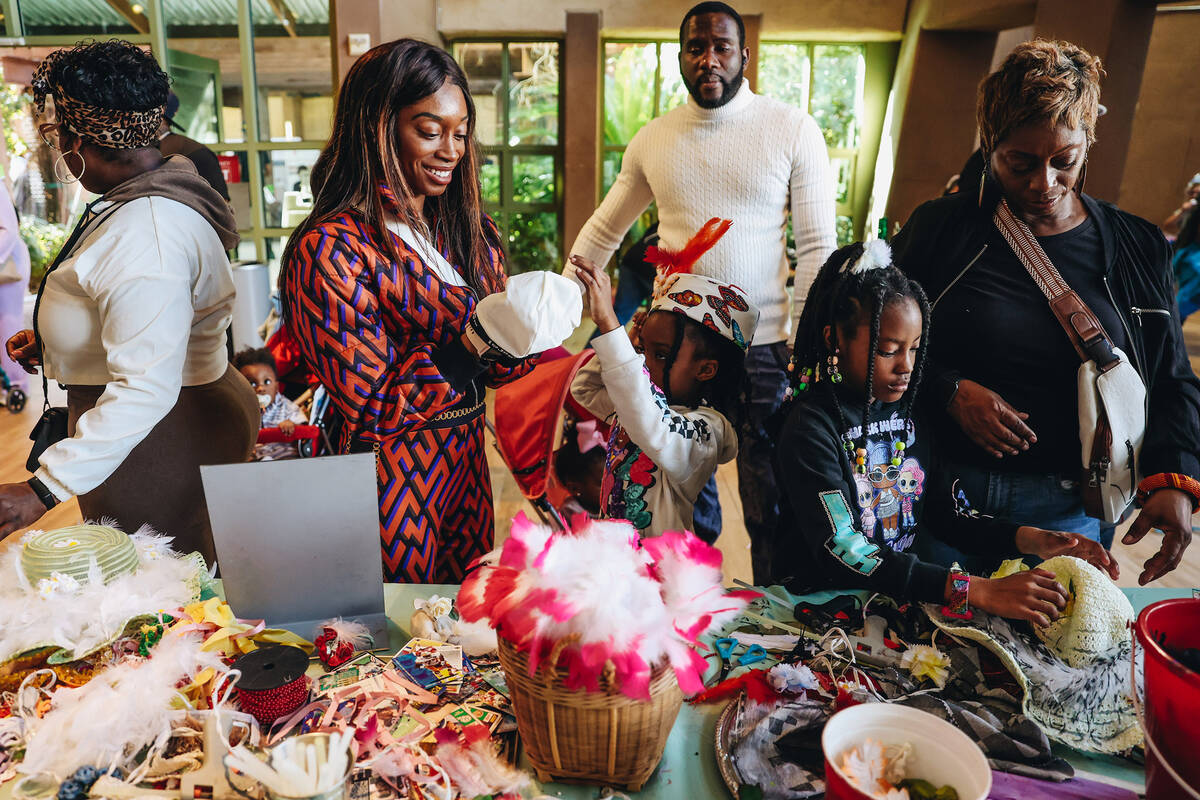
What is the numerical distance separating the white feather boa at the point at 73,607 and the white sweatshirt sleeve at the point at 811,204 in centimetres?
160

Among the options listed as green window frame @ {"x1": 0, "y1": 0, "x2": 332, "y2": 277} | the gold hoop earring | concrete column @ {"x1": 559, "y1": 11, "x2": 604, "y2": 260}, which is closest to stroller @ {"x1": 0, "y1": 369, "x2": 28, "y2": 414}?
green window frame @ {"x1": 0, "y1": 0, "x2": 332, "y2": 277}

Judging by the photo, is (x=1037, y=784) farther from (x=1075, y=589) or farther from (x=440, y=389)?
(x=440, y=389)

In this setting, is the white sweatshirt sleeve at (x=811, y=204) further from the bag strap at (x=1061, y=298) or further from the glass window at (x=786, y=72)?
the glass window at (x=786, y=72)

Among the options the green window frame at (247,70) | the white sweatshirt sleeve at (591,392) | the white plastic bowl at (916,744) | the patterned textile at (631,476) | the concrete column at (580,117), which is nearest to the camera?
the white plastic bowl at (916,744)

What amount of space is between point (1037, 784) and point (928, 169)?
16.9 feet

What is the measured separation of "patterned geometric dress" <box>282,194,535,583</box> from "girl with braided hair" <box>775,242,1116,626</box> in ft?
1.85

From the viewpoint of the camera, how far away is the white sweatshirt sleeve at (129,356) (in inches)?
48.3

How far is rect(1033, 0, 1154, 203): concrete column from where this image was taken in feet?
12.0

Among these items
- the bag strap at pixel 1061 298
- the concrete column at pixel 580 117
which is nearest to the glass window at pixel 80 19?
the concrete column at pixel 580 117

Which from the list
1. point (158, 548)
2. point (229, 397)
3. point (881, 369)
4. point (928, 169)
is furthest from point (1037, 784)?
point (928, 169)

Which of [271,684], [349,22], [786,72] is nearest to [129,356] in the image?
[271,684]

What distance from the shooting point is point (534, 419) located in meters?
1.63

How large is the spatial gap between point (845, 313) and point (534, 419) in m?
0.65

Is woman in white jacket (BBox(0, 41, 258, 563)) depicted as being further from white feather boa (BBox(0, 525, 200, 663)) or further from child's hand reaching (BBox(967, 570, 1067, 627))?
child's hand reaching (BBox(967, 570, 1067, 627))
